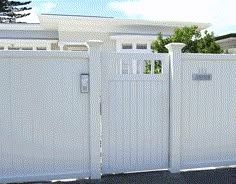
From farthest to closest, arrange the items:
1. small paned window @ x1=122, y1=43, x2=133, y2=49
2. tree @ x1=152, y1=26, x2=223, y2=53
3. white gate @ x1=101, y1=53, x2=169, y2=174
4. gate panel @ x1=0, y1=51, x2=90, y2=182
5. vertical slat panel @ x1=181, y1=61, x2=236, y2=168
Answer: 1. small paned window @ x1=122, y1=43, x2=133, y2=49
2. tree @ x1=152, y1=26, x2=223, y2=53
3. vertical slat panel @ x1=181, y1=61, x2=236, y2=168
4. white gate @ x1=101, y1=53, x2=169, y2=174
5. gate panel @ x1=0, y1=51, x2=90, y2=182

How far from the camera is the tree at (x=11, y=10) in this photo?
101 ft

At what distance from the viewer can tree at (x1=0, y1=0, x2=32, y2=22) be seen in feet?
101

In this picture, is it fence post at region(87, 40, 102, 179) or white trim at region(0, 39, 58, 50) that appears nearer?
fence post at region(87, 40, 102, 179)

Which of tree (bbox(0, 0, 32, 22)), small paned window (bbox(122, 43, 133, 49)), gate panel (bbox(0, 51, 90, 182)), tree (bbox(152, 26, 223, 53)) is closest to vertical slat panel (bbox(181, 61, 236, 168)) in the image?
gate panel (bbox(0, 51, 90, 182))

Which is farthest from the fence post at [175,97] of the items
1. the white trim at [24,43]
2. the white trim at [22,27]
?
the white trim at [22,27]

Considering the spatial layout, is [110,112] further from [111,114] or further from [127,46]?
[127,46]

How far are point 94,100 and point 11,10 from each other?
103ft

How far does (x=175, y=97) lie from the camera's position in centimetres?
464

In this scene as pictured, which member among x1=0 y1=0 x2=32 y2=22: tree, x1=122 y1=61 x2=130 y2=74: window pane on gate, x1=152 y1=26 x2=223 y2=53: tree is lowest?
x1=122 y1=61 x2=130 y2=74: window pane on gate

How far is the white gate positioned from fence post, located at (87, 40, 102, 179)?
0.11 metres

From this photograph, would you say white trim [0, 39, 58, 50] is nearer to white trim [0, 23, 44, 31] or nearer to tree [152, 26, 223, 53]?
white trim [0, 23, 44, 31]

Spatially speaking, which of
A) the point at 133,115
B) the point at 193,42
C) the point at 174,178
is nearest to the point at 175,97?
the point at 133,115

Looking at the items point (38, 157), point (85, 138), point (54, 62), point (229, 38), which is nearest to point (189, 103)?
point (85, 138)

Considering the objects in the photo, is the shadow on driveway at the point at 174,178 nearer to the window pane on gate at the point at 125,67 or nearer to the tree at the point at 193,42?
the window pane on gate at the point at 125,67
